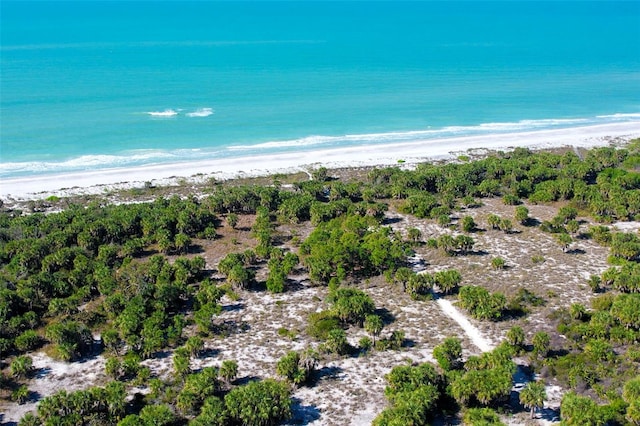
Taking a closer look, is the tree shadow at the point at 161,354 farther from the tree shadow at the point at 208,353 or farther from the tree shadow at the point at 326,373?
the tree shadow at the point at 326,373

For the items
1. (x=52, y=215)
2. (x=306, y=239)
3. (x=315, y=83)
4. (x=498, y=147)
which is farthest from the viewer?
(x=315, y=83)

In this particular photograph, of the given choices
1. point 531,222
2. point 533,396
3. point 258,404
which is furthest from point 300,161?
point 533,396

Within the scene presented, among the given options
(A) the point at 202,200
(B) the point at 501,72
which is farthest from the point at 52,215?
(B) the point at 501,72

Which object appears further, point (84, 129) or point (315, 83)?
point (315, 83)

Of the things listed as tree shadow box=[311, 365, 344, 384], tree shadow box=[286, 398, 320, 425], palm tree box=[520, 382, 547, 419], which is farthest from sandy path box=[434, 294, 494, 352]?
tree shadow box=[286, 398, 320, 425]

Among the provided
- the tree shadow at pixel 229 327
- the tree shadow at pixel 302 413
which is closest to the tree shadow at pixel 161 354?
the tree shadow at pixel 229 327

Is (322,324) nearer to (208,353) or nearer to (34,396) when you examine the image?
(208,353)

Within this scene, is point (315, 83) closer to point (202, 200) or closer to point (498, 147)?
point (498, 147)

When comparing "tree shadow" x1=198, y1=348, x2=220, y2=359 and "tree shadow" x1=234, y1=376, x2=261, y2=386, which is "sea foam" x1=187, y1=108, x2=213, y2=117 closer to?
"tree shadow" x1=198, y1=348, x2=220, y2=359
